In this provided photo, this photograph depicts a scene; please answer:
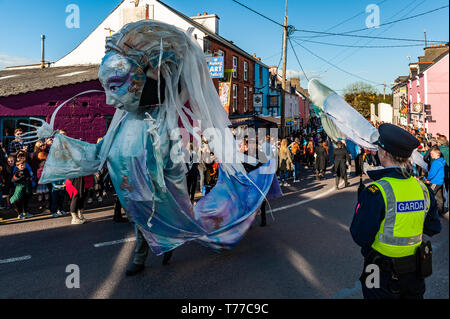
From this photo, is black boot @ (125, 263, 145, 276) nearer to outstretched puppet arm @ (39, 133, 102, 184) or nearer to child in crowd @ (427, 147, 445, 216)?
outstretched puppet arm @ (39, 133, 102, 184)

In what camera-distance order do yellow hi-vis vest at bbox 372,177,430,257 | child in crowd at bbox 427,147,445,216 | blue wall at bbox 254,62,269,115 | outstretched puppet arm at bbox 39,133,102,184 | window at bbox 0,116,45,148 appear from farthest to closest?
blue wall at bbox 254,62,269,115
window at bbox 0,116,45,148
child in crowd at bbox 427,147,445,216
outstretched puppet arm at bbox 39,133,102,184
yellow hi-vis vest at bbox 372,177,430,257

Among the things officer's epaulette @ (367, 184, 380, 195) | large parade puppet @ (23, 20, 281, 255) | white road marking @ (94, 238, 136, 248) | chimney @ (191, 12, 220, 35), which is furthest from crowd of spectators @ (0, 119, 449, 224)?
chimney @ (191, 12, 220, 35)

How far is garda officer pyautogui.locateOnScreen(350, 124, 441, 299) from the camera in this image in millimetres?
2314

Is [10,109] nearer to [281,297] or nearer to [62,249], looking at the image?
[62,249]

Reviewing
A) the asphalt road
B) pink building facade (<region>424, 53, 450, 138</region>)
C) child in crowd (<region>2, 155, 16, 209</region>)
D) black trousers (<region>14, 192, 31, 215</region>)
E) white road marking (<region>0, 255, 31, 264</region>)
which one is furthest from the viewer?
child in crowd (<region>2, 155, 16, 209</region>)

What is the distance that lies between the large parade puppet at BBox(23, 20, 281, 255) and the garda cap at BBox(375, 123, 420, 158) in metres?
1.66

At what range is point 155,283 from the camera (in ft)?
12.9

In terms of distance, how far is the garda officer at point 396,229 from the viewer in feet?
7.59

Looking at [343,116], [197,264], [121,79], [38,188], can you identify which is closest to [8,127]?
[38,188]

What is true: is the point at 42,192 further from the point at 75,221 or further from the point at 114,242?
the point at 114,242

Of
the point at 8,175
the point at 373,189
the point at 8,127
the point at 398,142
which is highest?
the point at 8,127

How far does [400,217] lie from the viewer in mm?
2318

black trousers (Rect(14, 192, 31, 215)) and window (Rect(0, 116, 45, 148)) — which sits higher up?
window (Rect(0, 116, 45, 148))

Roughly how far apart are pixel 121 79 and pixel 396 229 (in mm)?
3070
